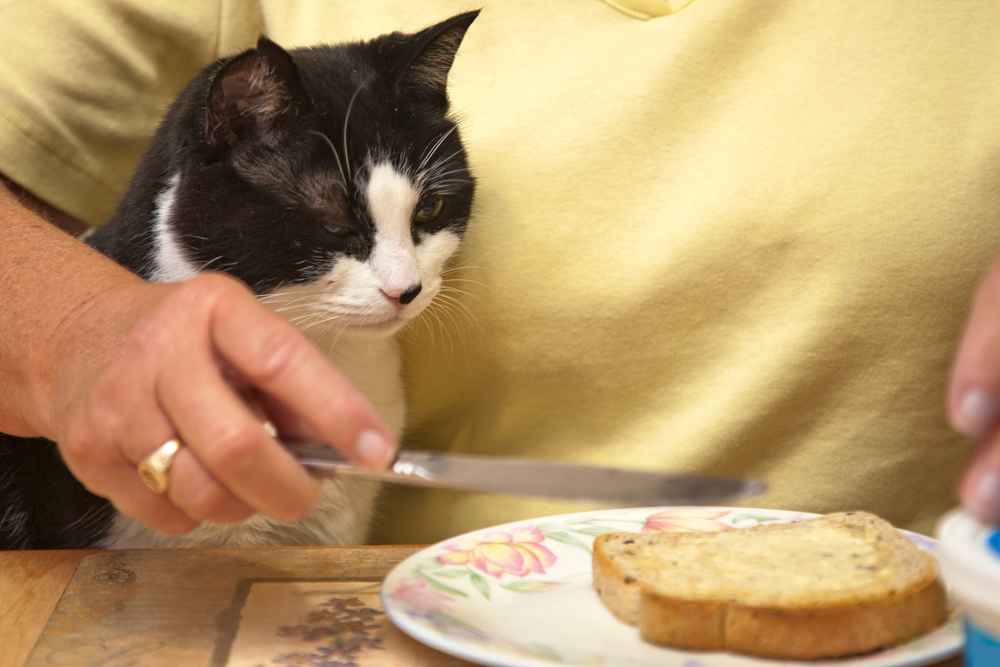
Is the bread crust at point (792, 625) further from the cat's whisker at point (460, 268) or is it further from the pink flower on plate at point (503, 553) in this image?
the cat's whisker at point (460, 268)

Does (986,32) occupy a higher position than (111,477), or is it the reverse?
(986,32)

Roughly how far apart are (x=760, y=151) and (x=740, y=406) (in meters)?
0.24

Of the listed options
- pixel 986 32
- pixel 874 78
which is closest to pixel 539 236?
pixel 874 78

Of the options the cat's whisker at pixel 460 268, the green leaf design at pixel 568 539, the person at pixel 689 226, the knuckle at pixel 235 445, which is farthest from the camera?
the cat's whisker at pixel 460 268

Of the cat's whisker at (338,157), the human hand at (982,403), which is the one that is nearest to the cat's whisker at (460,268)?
the cat's whisker at (338,157)

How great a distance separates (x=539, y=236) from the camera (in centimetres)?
108

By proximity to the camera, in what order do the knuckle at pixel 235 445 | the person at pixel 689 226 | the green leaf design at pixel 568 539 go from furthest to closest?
the person at pixel 689 226 → the green leaf design at pixel 568 539 → the knuckle at pixel 235 445

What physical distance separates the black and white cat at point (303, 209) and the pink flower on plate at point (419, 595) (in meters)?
0.33

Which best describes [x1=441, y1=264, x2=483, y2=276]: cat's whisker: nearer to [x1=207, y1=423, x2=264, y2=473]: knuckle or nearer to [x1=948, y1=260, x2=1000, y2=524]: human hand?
[x1=207, y1=423, x2=264, y2=473]: knuckle

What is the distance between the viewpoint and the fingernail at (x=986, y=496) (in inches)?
22.0

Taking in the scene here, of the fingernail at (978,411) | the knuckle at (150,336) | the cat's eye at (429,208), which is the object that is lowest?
the cat's eye at (429,208)

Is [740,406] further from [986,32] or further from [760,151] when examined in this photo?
[986,32]

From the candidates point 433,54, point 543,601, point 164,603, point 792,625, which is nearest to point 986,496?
point 792,625

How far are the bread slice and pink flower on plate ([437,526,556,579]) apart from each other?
7cm
